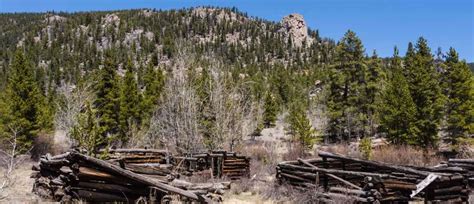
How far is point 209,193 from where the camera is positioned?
1300cm

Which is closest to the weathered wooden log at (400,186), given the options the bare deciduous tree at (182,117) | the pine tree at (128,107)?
the bare deciduous tree at (182,117)

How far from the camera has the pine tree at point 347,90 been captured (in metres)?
49.5

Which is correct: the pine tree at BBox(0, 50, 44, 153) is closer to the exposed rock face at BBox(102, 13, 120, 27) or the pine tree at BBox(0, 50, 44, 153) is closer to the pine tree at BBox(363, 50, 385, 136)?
the pine tree at BBox(363, 50, 385, 136)

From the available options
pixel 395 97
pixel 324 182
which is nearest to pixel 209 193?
pixel 324 182

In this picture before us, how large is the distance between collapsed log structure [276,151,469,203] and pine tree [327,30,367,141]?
108 ft

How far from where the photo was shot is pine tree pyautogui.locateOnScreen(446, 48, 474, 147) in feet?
130

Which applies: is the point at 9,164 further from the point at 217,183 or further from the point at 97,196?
the point at 217,183

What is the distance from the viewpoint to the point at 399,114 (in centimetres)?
4038

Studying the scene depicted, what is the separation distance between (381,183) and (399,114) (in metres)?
29.7

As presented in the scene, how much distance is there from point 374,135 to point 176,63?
31.9 meters

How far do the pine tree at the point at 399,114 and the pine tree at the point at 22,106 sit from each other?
3252cm

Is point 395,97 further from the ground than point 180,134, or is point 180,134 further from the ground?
point 395,97

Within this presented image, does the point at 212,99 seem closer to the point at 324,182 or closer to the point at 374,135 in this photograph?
the point at 324,182

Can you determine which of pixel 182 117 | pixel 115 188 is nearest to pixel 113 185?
pixel 115 188
